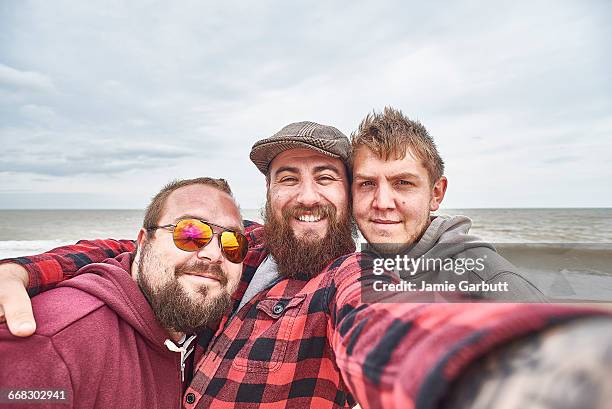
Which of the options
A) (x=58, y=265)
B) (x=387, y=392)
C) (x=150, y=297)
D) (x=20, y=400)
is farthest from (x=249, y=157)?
(x=387, y=392)

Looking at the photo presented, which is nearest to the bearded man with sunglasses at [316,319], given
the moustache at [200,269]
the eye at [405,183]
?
the moustache at [200,269]

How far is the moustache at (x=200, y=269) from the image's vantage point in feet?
7.32

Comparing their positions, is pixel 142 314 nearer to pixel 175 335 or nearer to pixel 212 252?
pixel 175 335

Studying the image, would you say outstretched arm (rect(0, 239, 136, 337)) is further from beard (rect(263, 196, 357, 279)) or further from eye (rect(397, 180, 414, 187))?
eye (rect(397, 180, 414, 187))

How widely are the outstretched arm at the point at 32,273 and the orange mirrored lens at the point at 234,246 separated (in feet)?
2.80

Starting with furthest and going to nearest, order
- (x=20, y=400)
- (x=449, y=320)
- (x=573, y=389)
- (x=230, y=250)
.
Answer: (x=230, y=250), (x=20, y=400), (x=449, y=320), (x=573, y=389)

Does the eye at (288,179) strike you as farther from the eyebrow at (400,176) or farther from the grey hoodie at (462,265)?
the grey hoodie at (462,265)

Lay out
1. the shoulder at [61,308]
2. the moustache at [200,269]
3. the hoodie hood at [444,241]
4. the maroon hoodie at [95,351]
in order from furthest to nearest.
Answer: the hoodie hood at [444,241] → the moustache at [200,269] → the shoulder at [61,308] → the maroon hoodie at [95,351]

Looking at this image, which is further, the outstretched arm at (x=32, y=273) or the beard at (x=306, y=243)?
the beard at (x=306, y=243)

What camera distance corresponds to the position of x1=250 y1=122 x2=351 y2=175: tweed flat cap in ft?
7.84

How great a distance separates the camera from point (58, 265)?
2.13 meters

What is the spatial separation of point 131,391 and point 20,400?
415 millimetres

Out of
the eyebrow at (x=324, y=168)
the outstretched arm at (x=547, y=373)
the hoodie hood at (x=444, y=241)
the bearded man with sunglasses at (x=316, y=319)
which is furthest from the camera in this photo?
the eyebrow at (x=324, y=168)

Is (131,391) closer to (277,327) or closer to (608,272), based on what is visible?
(277,327)
